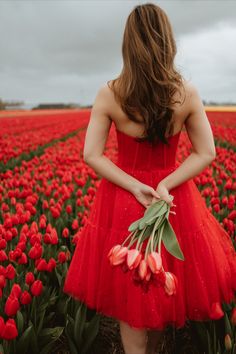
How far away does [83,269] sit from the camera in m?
2.35

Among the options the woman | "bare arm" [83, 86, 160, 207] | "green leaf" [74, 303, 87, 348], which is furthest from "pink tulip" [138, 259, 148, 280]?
"green leaf" [74, 303, 87, 348]

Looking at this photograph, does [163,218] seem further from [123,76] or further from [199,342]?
[199,342]

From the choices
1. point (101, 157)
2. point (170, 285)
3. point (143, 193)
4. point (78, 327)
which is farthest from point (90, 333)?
point (170, 285)

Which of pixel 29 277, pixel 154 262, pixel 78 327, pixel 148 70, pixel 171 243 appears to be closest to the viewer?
pixel 154 262

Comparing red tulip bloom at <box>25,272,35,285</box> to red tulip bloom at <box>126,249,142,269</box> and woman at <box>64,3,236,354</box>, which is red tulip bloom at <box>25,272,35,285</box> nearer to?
woman at <box>64,3,236,354</box>

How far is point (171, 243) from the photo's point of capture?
1611 mm

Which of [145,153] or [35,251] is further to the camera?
[35,251]

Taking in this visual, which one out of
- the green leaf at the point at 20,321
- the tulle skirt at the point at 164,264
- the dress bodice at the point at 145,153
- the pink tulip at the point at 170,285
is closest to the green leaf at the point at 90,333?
the tulle skirt at the point at 164,264

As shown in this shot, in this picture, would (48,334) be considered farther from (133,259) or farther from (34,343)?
(133,259)

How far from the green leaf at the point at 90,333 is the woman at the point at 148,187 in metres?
0.16

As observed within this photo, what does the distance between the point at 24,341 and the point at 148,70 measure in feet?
5.23

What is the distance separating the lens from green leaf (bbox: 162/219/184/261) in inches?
62.1

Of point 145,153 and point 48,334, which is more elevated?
point 145,153

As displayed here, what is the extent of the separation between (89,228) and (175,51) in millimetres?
1074
